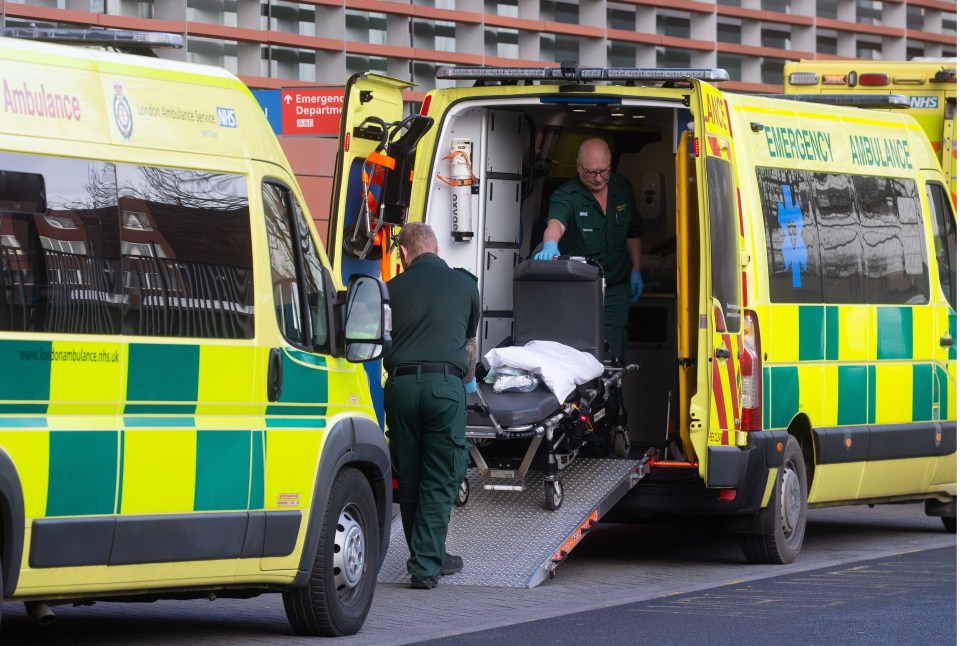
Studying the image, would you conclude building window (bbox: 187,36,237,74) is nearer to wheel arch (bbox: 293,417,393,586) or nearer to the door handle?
wheel arch (bbox: 293,417,393,586)

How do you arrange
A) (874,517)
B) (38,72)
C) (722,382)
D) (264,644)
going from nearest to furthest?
(38,72), (264,644), (722,382), (874,517)

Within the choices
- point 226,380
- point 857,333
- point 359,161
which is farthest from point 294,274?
point 857,333

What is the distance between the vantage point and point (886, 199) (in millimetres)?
12297

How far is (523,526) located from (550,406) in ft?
2.16

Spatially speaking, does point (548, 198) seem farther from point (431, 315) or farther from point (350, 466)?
point (350, 466)

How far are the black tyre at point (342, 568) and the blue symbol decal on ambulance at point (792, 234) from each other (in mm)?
3584

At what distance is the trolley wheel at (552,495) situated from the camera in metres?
10.5

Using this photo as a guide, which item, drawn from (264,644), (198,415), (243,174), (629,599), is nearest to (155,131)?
(243,174)

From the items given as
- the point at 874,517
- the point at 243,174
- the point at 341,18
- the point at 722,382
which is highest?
the point at 341,18

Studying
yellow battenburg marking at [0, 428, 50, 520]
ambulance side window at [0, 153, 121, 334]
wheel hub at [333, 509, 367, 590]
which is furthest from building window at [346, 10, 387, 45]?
yellow battenburg marking at [0, 428, 50, 520]

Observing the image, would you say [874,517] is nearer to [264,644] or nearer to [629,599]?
[629,599]

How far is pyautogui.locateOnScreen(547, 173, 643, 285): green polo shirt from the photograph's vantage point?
12094 mm

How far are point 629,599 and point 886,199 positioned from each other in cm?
377

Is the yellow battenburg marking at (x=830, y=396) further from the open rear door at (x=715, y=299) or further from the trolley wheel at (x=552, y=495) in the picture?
the trolley wheel at (x=552, y=495)
